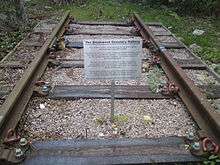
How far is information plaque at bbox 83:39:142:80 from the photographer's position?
386cm

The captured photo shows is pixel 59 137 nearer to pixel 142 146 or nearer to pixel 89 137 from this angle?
pixel 89 137

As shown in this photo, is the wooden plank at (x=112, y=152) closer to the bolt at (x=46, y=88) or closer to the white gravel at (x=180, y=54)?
the bolt at (x=46, y=88)

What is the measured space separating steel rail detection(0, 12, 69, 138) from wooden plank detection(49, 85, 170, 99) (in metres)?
0.30

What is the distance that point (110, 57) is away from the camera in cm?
389

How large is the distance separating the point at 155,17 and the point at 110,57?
21.4ft

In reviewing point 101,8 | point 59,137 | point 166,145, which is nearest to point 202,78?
point 166,145

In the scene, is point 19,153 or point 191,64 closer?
point 19,153

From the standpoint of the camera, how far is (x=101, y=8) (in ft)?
36.9

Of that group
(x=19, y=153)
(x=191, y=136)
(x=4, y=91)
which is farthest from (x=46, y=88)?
(x=191, y=136)

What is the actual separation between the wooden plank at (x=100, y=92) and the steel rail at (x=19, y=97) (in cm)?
30

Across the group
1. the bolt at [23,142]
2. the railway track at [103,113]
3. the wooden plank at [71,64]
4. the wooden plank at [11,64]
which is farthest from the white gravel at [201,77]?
the bolt at [23,142]

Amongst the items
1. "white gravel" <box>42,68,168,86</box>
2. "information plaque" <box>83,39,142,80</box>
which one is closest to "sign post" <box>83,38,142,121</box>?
"information plaque" <box>83,39,142,80</box>

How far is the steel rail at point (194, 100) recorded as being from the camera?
3.75m

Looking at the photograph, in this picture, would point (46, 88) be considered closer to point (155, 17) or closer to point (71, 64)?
point (71, 64)
